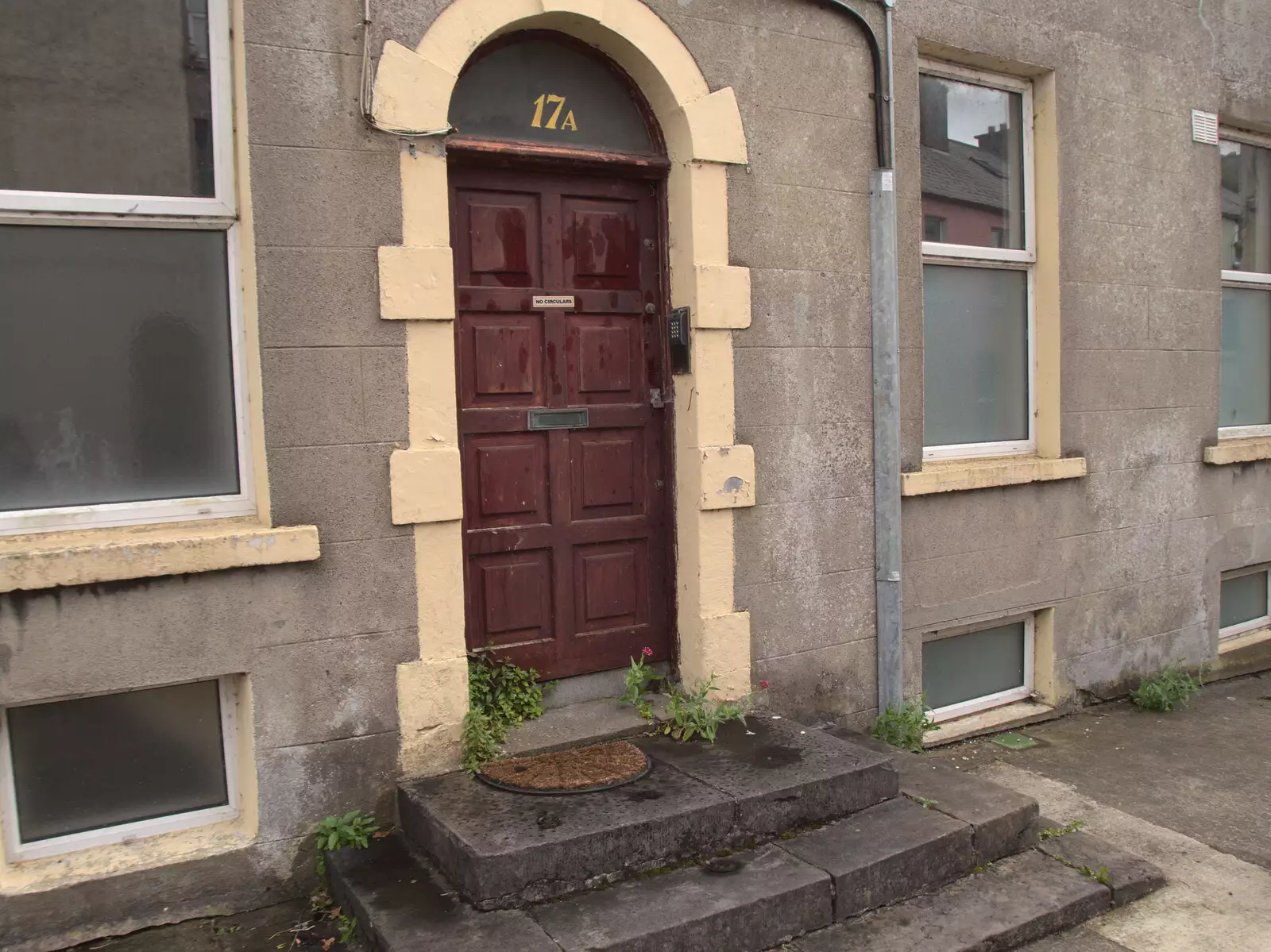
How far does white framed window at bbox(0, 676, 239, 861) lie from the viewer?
3.42 metres

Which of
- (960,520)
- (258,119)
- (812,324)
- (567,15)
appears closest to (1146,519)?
(960,520)

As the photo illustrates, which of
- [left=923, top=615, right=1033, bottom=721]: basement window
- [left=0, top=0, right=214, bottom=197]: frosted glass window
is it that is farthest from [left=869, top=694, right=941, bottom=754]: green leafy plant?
[left=0, top=0, right=214, bottom=197]: frosted glass window

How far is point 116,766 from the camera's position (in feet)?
11.7

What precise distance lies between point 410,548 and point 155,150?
5.64ft

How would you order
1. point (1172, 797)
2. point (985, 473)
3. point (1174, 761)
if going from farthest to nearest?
point (985, 473)
point (1174, 761)
point (1172, 797)

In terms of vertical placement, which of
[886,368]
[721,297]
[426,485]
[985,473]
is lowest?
[985,473]

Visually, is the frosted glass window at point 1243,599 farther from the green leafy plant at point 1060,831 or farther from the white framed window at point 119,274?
the white framed window at point 119,274

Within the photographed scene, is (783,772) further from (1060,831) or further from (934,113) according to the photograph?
(934,113)

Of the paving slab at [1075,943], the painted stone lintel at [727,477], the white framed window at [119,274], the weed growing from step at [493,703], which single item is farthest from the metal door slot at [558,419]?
the paving slab at [1075,943]

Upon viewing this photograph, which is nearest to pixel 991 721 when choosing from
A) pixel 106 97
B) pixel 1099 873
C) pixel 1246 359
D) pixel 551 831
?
pixel 1099 873

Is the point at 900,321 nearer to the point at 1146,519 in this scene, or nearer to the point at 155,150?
the point at 1146,519

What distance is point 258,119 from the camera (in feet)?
11.7

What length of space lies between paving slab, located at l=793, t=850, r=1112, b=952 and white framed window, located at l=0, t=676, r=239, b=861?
222 cm

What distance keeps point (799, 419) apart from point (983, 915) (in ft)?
7.39
